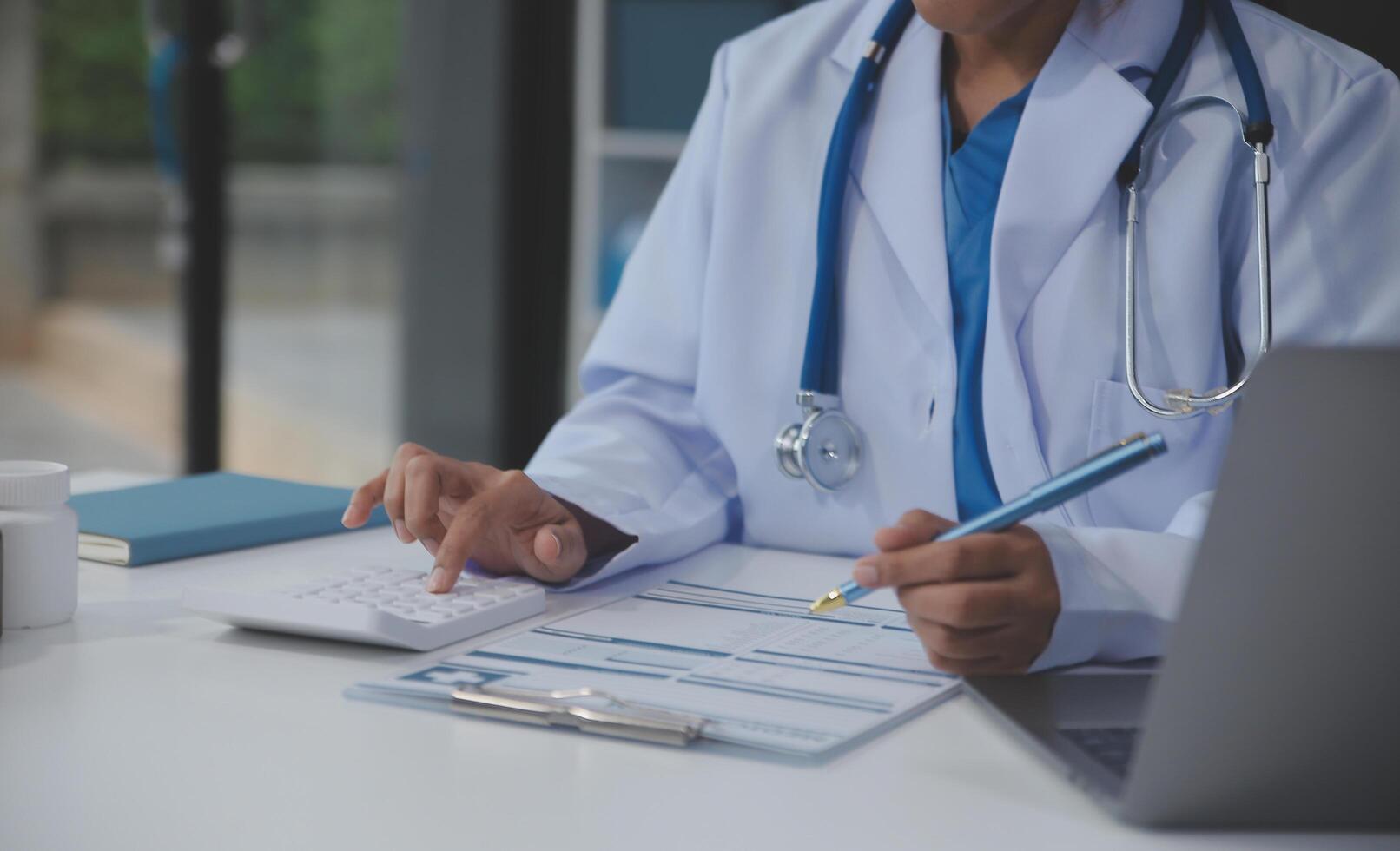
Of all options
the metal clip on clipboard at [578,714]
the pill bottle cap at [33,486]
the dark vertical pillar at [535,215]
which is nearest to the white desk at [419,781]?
the metal clip on clipboard at [578,714]

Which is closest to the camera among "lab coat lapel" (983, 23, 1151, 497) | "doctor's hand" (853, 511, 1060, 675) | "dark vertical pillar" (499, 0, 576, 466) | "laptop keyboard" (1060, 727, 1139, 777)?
"laptop keyboard" (1060, 727, 1139, 777)

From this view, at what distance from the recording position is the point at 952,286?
47.1 inches

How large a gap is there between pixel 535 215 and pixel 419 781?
2.96 meters

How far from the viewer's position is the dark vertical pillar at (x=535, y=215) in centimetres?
341

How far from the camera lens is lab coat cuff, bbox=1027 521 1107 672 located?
799 millimetres

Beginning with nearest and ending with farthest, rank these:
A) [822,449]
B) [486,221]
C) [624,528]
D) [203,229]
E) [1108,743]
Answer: [1108,743] → [624,528] → [822,449] → [203,229] → [486,221]

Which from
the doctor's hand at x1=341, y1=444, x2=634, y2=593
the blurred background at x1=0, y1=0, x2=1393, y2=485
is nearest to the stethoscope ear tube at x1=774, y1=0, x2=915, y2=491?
the doctor's hand at x1=341, y1=444, x2=634, y2=593

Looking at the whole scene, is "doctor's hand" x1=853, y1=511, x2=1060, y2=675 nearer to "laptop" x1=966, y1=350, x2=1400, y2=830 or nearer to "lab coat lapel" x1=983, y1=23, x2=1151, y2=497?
"laptop" x1=966, y1=350, x2=1400, y2=830

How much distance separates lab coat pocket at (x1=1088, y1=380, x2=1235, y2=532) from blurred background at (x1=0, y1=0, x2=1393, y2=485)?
212cm

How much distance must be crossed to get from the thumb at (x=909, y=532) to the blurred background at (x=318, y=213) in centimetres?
240

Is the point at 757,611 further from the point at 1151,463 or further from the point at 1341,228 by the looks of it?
the point at 1341,228

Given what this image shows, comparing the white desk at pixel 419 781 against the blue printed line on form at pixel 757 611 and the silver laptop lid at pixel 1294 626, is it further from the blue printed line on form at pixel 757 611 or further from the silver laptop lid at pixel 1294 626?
the blue printed line on form at pixel 757 611

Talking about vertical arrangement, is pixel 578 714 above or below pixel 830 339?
below

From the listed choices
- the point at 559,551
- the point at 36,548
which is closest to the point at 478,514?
the point at 559,551
